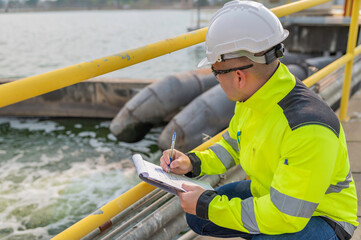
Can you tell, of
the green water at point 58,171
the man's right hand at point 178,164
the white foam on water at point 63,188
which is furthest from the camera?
the white foam on water at point 63,188

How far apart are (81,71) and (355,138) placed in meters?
2.58

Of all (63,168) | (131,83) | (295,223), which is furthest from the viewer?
(131,83)

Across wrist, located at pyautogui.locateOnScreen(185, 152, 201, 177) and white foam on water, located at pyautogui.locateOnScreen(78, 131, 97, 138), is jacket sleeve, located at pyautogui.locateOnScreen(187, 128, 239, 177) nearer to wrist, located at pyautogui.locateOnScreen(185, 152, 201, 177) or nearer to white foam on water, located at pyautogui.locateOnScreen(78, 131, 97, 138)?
wrist, located at pyautogui.locateOnScreen(185, 152, 201, 177)

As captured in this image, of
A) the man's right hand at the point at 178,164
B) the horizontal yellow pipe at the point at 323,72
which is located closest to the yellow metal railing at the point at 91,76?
the man's right hand at the point at 178,164

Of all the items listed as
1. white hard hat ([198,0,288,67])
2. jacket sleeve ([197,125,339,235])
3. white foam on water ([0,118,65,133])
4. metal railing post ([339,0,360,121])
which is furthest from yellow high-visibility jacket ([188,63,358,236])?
white foam on water ([0,118,65,133])

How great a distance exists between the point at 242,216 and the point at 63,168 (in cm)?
544

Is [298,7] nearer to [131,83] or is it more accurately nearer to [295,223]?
[295,223]

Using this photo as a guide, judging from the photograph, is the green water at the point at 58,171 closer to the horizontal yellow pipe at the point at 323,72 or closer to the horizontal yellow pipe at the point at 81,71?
the horizontal yellow pipe at the point at 323,72

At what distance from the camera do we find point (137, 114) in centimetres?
642

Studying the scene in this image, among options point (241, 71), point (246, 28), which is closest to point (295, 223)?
point (241, 71)

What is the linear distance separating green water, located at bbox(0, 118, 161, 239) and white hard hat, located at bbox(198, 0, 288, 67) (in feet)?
13.1

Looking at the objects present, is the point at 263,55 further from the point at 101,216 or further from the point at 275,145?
the point at 101,216

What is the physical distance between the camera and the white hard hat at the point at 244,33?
1180 mm

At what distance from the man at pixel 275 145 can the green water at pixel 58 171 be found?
3801 millimetres
